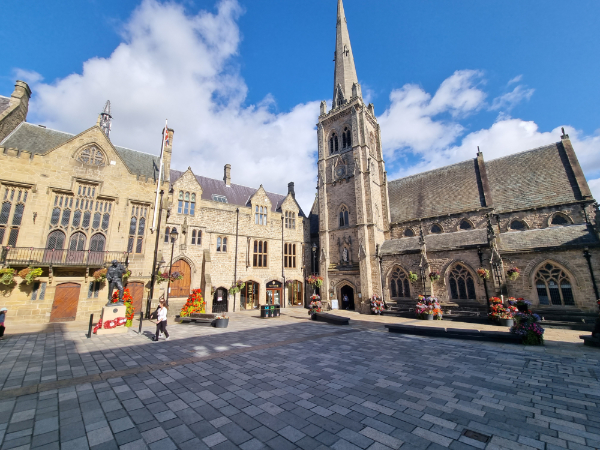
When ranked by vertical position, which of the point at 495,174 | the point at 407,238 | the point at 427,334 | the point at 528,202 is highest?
the point at 495,174

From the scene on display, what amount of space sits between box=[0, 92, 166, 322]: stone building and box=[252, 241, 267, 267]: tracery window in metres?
9.99

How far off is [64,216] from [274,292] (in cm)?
1821

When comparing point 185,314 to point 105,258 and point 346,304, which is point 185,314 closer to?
point 105,258

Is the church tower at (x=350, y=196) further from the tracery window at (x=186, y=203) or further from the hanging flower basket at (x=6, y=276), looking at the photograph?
the hanging flower basket at (x=6, y=276)

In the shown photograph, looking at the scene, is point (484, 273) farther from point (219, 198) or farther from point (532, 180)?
point (219, 198)

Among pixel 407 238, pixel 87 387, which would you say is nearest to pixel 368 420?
pixel 87 387

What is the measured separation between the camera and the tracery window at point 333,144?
30.7 metres

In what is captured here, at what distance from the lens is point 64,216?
1694 centimetres

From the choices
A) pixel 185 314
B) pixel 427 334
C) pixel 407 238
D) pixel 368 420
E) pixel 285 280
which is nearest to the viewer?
pixel 368 420

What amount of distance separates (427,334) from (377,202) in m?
17.4

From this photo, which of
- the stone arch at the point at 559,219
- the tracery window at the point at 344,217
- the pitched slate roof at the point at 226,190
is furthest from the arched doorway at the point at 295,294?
the stone arch at the point at 559,219

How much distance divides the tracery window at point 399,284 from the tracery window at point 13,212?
89.8 feet

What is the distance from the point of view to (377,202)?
2780 centimetres

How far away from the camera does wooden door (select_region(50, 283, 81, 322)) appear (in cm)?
1579
